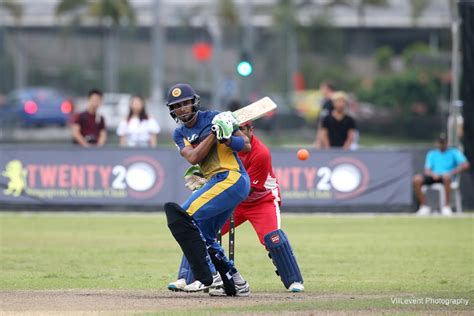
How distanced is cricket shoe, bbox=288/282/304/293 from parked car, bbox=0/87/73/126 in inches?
1178

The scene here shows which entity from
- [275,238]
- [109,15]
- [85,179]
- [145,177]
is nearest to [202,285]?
[275,238]

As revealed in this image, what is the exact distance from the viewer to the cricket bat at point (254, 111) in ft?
36.8

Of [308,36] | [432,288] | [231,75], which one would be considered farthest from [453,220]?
[308,36]

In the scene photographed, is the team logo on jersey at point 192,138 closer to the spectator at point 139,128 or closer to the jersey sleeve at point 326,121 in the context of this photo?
the spectator at point 139,128

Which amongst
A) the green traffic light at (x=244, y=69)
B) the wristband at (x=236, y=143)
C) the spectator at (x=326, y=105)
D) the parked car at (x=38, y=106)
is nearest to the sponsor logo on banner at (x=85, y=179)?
the green traffic light at (x=244, y=69)

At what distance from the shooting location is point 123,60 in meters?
43.1

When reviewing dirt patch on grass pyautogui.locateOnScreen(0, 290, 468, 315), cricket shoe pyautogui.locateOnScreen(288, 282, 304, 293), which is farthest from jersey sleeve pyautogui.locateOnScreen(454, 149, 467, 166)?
dirt patch on grass pyautogui.locateOnScreen(0, 290, 468, 315)

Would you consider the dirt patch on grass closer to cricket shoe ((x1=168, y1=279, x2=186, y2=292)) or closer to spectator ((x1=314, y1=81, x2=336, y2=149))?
cricket shoe ((x1=168, y1=279, x2=186, y2=292))

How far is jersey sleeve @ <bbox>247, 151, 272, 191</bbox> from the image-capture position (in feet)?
39.7

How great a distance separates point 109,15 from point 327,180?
899 inches

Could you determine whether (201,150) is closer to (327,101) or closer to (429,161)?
(429,161)

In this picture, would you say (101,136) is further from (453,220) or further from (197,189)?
(197,189)

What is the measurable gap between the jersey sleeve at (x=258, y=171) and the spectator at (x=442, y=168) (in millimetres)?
10878

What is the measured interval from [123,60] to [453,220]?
23.7 m
